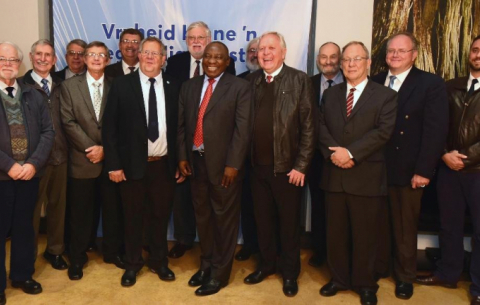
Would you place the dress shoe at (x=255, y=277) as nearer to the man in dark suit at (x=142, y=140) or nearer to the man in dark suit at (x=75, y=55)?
the man in dark suit at (x=142, y=140)

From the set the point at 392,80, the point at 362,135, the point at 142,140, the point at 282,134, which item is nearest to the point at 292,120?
the point at 282,134

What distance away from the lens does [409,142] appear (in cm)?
316

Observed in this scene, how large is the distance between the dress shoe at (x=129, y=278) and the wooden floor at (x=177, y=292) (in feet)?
0.12

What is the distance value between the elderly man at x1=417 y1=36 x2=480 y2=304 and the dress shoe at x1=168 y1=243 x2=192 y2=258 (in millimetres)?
1938

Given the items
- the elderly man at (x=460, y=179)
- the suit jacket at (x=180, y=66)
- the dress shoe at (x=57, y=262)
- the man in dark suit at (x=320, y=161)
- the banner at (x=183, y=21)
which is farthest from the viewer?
the banner at (x=183, y=21)

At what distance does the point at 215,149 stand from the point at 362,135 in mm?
979

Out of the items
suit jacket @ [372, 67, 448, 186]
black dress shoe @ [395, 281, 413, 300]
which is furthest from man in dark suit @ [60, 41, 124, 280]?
black dress shoe @ [395, 281, 413, 300]

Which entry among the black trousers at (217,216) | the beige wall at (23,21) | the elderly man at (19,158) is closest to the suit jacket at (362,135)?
the black trousers at (217,216)

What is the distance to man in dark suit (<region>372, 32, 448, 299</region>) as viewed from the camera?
10.2ft

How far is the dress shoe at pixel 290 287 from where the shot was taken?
322 cm

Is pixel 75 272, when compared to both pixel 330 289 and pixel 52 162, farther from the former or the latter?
pixel 330 289

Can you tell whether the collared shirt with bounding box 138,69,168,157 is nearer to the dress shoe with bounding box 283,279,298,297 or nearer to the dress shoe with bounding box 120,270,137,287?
the dress shoe with bounding box 120,270,137,287

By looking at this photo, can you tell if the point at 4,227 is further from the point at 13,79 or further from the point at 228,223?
the point at 228,223

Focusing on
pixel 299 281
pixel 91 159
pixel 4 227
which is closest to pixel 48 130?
pixel 91 159
